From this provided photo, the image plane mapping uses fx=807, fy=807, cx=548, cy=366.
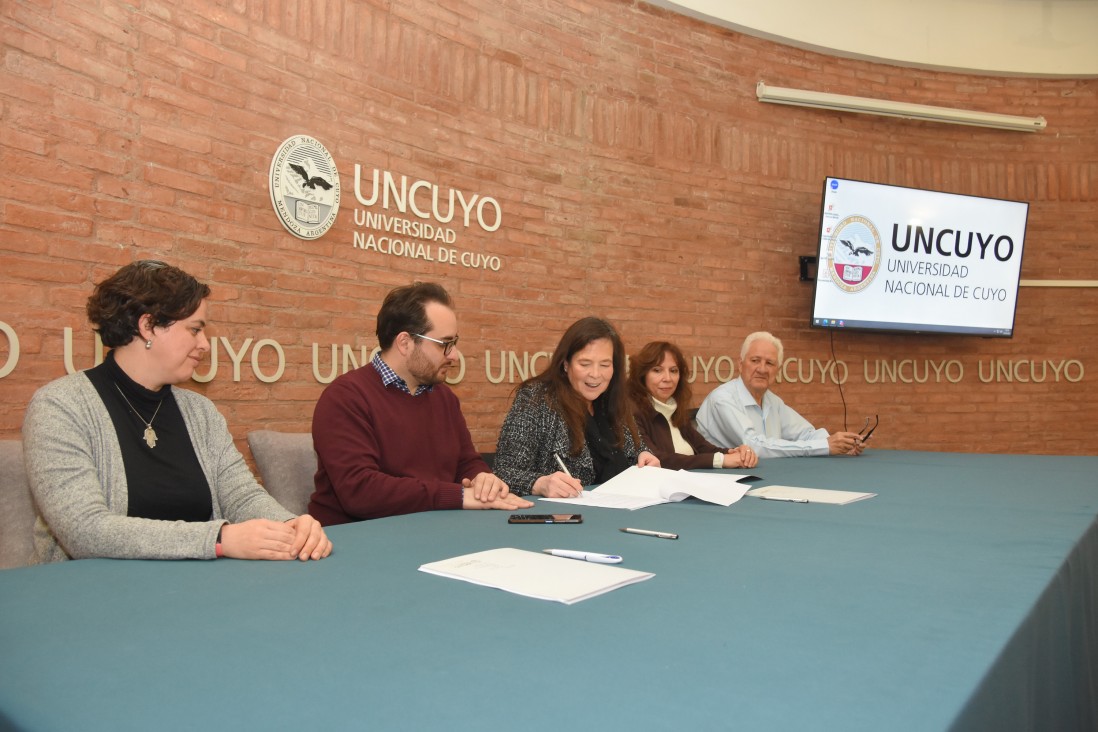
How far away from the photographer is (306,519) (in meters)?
1.50

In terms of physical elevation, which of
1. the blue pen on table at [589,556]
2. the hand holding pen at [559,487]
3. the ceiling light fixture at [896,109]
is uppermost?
the ceiling light fixture at [896,109]

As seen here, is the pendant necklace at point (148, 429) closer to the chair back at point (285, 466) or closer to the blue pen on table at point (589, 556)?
the chair back at point (285, 466)

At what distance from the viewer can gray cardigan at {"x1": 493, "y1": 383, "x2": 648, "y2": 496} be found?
274 centimetres

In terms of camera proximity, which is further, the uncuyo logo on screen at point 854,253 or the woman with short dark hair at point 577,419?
the uncuyo logo on screen at point 854,253

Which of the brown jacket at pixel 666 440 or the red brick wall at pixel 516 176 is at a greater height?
the red brick wall at pixel 516 176

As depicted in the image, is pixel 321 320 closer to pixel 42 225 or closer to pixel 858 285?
pixel 42 225

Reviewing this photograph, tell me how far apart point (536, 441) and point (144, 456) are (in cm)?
130

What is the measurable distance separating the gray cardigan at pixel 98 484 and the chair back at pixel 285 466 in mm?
674

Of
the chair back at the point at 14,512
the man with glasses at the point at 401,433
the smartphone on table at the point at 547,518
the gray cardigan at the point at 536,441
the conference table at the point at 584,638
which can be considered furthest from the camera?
the gray cardigan at the point at 536,441

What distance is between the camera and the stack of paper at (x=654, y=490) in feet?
7.20

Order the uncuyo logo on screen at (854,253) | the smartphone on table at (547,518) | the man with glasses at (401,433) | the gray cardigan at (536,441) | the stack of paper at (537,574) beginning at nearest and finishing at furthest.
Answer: the stack of paper at (537,574) → the smartphone on table at (547,518) → the man with glasses at (401,433) → the gray cardigan at (536,441) → the uncuyo logo on screen at (854,253)

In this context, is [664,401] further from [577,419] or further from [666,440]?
[577,419]

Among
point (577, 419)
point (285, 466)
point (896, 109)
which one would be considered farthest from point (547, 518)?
point (896, 109)

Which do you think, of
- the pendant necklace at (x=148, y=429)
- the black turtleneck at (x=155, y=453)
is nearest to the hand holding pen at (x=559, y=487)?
the black turtleneck at (x=155, y=453)
